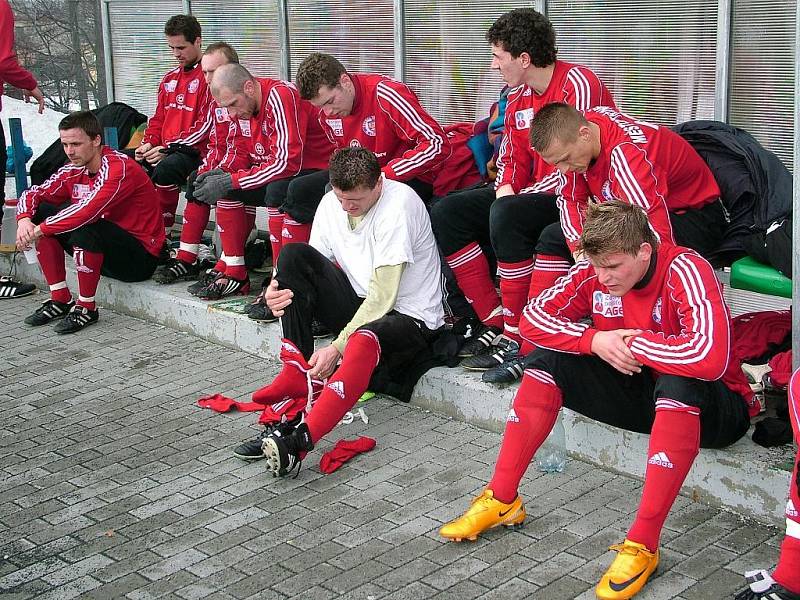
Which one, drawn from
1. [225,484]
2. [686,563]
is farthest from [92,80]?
[686,563]

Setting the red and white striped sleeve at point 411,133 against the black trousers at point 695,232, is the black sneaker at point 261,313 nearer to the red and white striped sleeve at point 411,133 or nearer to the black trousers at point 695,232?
the red and white striped sleeve at point 411,133

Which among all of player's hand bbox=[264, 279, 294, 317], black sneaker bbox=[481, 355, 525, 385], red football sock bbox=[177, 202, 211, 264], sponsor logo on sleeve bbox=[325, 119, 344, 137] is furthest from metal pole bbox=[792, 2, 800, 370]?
red football sock bbox=[177, 202, 211, 264]

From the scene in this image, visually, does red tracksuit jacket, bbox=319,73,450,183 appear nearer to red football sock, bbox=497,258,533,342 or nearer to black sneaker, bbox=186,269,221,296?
red football sock, bbox=497,258,533,342

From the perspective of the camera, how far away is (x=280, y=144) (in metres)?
6.55

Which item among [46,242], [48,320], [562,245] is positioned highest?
[562,245]

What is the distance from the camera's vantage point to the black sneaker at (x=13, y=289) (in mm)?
8023

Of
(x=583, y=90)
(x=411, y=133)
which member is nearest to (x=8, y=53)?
(x=411, y=133)

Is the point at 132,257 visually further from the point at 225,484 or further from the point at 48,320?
the point at 225,484

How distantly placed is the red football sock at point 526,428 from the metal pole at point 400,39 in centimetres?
343

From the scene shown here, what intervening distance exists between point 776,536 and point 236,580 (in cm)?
188

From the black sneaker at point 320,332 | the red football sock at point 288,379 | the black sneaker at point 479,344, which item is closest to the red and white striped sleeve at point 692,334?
the black sneaker at point 479,344

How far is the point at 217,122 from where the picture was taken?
7.36 metres

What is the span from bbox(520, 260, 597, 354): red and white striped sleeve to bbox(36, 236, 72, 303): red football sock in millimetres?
4056

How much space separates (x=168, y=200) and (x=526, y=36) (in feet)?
11.7
